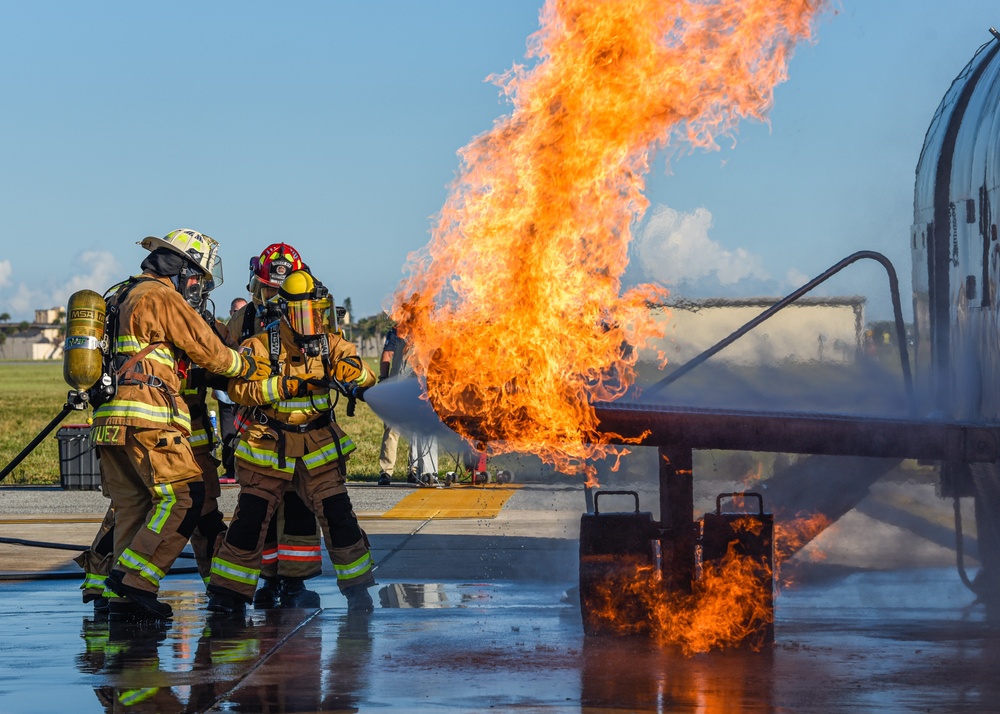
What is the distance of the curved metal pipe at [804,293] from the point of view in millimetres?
7129

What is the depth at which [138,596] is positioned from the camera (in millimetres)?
6598

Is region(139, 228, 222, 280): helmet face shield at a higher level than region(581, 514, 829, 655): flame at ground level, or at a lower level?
higher

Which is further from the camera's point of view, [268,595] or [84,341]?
[268,595]

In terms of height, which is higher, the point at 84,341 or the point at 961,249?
the point at 961,249

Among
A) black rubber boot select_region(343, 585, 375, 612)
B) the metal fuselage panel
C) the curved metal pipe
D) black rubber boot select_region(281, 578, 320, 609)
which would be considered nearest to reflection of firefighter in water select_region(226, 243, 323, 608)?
black rubber boot select_region(281, 578, 320, 609)

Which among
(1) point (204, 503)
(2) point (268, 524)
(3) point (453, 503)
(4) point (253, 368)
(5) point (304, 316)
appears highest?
(5) point (304, 316)

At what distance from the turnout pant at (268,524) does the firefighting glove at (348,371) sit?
0.46 meters

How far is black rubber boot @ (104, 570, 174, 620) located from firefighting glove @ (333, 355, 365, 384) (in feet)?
4.76

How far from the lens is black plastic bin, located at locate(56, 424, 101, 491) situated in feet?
47.6

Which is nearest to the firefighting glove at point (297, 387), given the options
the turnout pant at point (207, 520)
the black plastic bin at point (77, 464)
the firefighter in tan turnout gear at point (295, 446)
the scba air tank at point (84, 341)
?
the firefighter in tan turnout gear at point (295, 446)

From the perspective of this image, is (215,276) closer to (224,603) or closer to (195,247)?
(195,247)

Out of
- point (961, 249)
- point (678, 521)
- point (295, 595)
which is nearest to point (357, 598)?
point (295, 595)

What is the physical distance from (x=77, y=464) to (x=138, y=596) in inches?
337

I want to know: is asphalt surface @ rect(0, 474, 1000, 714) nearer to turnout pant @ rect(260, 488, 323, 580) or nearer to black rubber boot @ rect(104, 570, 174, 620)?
black rubber boot @ rect(104, 570, 174, 620)
